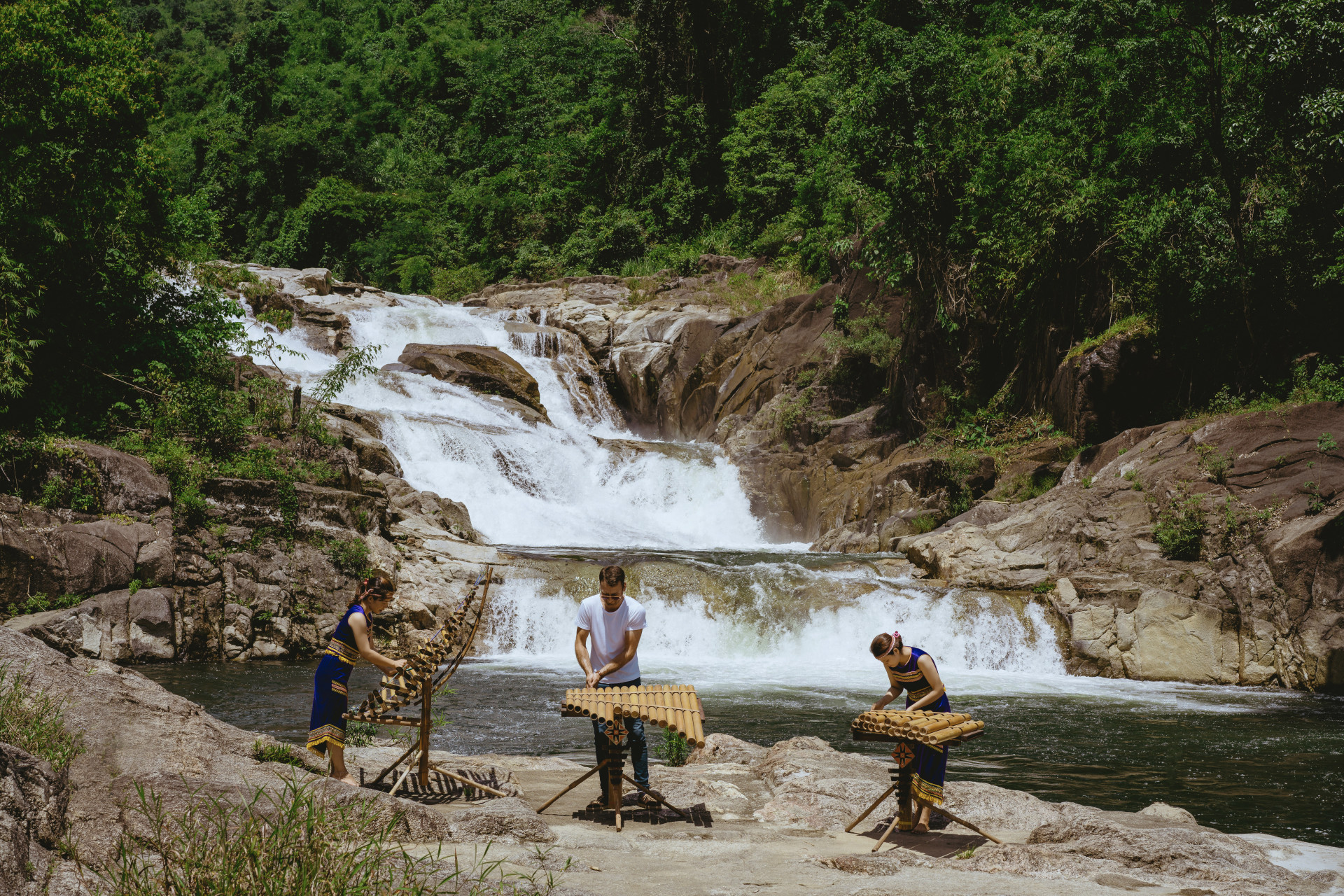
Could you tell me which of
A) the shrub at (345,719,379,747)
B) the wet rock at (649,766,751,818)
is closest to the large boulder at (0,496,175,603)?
the shrub at (345,719,379,747)

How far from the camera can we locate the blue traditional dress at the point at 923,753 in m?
5.79

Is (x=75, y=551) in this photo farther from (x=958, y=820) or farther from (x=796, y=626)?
(x=958, y=820)

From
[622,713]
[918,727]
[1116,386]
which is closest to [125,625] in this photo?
[622,713]

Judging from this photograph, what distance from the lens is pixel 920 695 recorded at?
19.7 feet

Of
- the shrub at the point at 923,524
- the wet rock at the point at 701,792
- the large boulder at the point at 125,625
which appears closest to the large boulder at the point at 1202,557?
the shrub at the point at 923,524

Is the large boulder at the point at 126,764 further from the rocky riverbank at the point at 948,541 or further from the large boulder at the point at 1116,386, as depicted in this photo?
the large boulder at the point at 1116,386

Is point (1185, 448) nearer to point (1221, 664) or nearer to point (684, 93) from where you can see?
point (1221, 664)

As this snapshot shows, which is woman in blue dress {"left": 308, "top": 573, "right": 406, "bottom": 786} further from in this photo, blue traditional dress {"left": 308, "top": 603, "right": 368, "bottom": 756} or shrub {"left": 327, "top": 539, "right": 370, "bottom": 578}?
shrub {"left": 327, "top": 539, "right": 370, "bottom": 578}

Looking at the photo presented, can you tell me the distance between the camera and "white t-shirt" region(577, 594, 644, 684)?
599 centimetres

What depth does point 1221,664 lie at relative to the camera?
13703mm

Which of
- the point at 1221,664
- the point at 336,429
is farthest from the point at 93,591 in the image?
the point at 1221,664

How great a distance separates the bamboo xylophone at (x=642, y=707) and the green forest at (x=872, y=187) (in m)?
12.6

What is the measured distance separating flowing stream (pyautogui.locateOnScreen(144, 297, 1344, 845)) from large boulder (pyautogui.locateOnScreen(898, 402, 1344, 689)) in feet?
1.82

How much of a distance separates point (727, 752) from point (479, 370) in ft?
67.3
